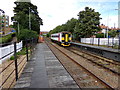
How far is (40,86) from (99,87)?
2.06 metres

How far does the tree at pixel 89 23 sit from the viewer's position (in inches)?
1214

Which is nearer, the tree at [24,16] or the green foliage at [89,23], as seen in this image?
the green foliage at [89,23]

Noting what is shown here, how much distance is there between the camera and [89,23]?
102 ft

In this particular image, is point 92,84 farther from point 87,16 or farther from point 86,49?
point 87,16

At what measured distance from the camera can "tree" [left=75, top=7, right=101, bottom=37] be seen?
30844 millimetres

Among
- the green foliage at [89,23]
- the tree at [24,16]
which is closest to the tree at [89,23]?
the green foliage at [89,23]

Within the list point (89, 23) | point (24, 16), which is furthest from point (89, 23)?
point (24, 16)

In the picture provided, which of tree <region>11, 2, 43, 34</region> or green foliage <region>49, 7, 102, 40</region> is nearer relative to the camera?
green foliage <region>49, 7, 102, 40</region>

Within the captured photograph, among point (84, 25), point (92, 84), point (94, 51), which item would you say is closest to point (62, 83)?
point (92, 84)

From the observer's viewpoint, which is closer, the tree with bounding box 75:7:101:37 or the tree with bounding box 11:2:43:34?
the tree with bounding box 75:7:101:37

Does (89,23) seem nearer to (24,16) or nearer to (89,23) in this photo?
(89,23)

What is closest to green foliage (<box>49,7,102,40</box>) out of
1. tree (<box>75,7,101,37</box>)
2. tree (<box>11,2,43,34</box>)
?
tree (<box>75,7,101,37</box>)

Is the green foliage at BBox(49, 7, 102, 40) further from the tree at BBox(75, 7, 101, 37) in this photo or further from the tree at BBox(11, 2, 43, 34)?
the tree at BBox(11, 2, 43, 34)

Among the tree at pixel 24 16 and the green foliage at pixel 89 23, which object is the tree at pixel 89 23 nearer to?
the green foliage at pixel 89 23
